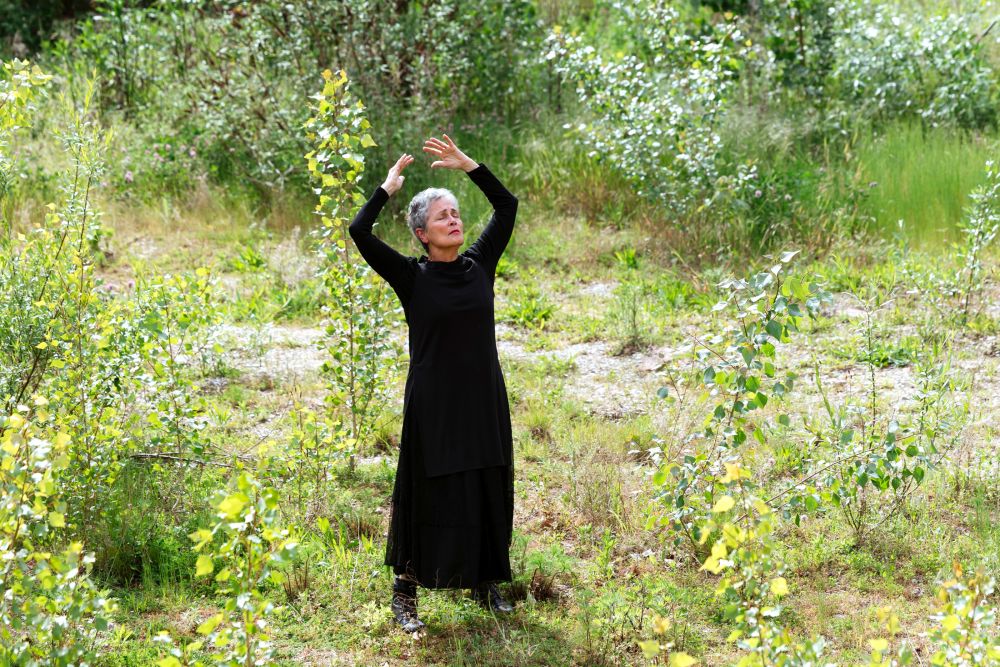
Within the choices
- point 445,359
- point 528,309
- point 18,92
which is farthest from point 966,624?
point 528,309

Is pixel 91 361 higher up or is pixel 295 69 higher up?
pixel 295 69

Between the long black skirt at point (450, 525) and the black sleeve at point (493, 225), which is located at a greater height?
the black sleeve at point (493, 225)

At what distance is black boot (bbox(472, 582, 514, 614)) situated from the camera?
177 inches

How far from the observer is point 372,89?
30.3 feet

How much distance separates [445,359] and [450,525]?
0.64 metres

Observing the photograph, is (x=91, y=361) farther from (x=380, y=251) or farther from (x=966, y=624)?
(x=966, y=624)

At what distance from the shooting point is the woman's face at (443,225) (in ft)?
14.0

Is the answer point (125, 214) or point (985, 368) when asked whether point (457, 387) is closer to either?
point (985, 368)

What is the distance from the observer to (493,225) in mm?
4621

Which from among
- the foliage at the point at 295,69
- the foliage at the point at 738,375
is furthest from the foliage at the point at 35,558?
the foliage at the point at 295,69

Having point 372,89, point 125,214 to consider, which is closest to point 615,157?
point 372,89

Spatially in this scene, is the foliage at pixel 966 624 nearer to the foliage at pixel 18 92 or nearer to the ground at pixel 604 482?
the ground at pixel 604 482

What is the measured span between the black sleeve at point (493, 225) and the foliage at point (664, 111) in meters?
3.39

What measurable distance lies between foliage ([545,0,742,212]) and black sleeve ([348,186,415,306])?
394 cm
